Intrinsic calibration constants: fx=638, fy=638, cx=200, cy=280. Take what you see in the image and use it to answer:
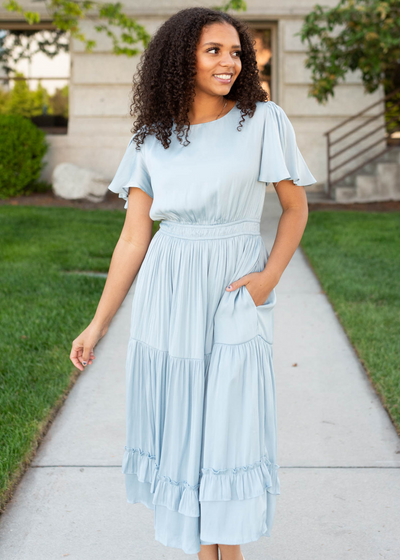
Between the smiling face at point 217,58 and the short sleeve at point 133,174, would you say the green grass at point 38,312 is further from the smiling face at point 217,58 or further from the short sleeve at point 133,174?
the smiling face at point 217,58

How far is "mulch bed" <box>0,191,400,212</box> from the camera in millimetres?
11812

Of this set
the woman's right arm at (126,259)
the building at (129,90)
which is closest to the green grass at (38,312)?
the woman's right arm at (126,259)

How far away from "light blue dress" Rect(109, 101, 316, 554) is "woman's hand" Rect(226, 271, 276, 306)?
24mm

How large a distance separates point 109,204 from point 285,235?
1080 centimetres

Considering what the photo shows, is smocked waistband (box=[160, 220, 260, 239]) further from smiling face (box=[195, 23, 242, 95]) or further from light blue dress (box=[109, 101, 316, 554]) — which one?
smiling face (box=[195, 23, 242, 95])

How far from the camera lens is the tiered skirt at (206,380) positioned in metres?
1.95

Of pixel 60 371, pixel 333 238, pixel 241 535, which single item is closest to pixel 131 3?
pixel 333 238

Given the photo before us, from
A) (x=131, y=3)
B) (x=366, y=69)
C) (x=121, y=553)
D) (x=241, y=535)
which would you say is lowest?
(x=121, y=553)

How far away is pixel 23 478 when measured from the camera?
297cm

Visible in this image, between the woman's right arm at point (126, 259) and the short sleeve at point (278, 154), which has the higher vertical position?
the short sleeve at point (278, 154)

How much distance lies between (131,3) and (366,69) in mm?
5864

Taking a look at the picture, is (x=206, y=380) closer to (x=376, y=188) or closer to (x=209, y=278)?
(x=209, y=278)

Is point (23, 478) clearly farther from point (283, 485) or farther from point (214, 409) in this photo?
point (214, 409)

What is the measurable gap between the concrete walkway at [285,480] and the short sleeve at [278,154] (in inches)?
57.5
